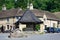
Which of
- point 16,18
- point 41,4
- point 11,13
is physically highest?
point 11,13

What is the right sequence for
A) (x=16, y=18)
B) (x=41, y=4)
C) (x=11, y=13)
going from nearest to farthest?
(x=16, y=18) < (x=11, y=13) < (x=41, y=4)

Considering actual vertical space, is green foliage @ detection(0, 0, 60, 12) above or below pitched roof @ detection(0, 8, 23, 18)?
below

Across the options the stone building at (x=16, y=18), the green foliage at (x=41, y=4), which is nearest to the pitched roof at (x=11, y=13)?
the stone building at (x=16, y=18)

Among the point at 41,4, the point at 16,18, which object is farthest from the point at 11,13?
the point at 41,4

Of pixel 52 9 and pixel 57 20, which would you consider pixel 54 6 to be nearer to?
pixel 52 9

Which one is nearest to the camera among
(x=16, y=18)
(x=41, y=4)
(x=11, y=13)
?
(x=16, y=18)

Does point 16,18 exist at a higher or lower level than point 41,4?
higher

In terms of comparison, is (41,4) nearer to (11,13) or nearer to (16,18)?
(11,13)

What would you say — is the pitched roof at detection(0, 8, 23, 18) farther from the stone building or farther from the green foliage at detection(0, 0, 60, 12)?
the green foliage at detection(0, 0, 60, 12)

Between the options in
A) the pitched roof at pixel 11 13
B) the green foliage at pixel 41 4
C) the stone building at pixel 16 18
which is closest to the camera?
the stone building at pixel 16 18

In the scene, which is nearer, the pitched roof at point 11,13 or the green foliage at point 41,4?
the pitched roof at point 11,13

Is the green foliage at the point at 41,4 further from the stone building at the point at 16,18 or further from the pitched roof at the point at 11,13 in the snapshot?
the stone building at the point at 16,18

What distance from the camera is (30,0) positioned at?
13588 cm

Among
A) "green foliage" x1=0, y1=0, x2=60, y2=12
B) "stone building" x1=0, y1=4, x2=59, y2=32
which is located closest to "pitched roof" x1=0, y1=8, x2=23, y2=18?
"stone building" x1=0, y1=4, x2=59, y2=32
